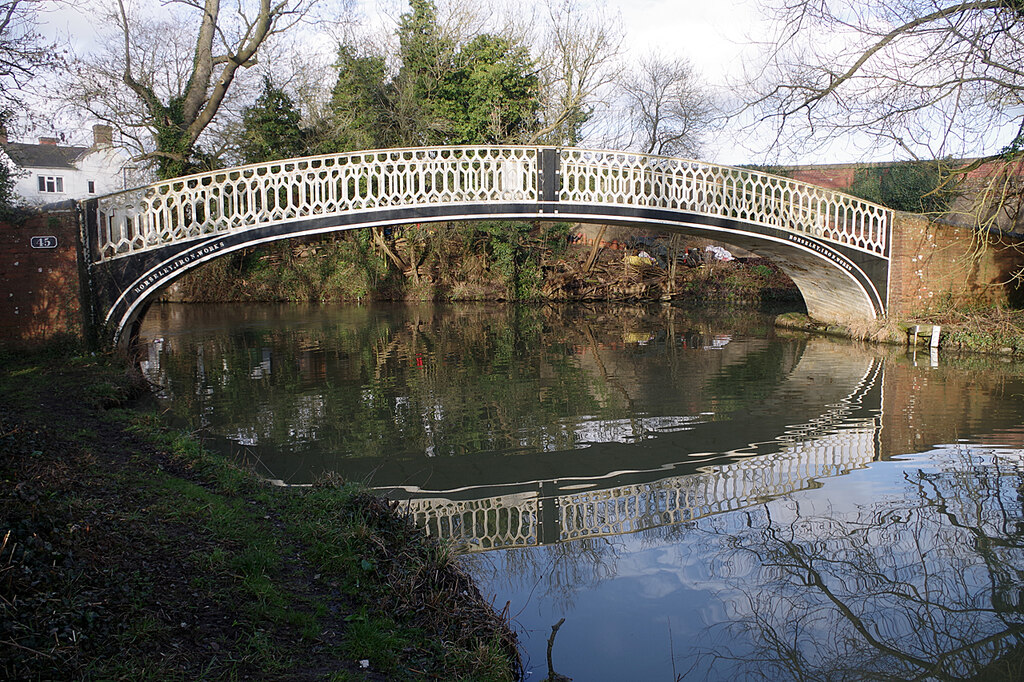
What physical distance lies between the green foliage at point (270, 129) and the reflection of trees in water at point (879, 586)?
23.3 metres

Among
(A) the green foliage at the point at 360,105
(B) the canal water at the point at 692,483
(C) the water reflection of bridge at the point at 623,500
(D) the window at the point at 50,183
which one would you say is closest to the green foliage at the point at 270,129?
(A) the green foliage at the point at 360,105

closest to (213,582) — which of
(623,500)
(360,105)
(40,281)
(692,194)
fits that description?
(623,500)

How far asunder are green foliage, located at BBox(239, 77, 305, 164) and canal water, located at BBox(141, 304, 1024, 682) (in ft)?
41.5

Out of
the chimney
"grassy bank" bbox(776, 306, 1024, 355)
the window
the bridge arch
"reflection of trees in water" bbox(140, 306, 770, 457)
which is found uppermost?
the window

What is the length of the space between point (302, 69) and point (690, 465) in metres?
24.6

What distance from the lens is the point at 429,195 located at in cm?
1457

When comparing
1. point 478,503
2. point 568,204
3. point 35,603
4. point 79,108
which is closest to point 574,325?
point 568,204

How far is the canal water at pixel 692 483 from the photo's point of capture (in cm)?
451

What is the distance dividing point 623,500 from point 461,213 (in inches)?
363

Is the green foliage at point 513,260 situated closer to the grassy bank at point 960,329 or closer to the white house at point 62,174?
the grassy bank at point 960,329

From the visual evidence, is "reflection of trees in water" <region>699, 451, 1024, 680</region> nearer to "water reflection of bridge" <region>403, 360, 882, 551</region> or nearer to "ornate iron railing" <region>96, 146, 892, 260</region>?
"water reflection of bridge" <region>403, 360, 882, 551</region>

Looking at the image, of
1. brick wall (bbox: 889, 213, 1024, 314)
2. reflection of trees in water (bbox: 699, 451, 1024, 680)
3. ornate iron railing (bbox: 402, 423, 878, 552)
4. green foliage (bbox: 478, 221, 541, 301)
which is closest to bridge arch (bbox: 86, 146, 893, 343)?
brick wall (bbox: 889, 213, 1024, 314)

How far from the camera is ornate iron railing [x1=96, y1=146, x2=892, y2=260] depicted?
1290 centimetres

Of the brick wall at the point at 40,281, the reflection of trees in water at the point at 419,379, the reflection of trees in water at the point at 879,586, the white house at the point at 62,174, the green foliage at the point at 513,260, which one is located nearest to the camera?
the reflection of trees in water at the point at 879,586
